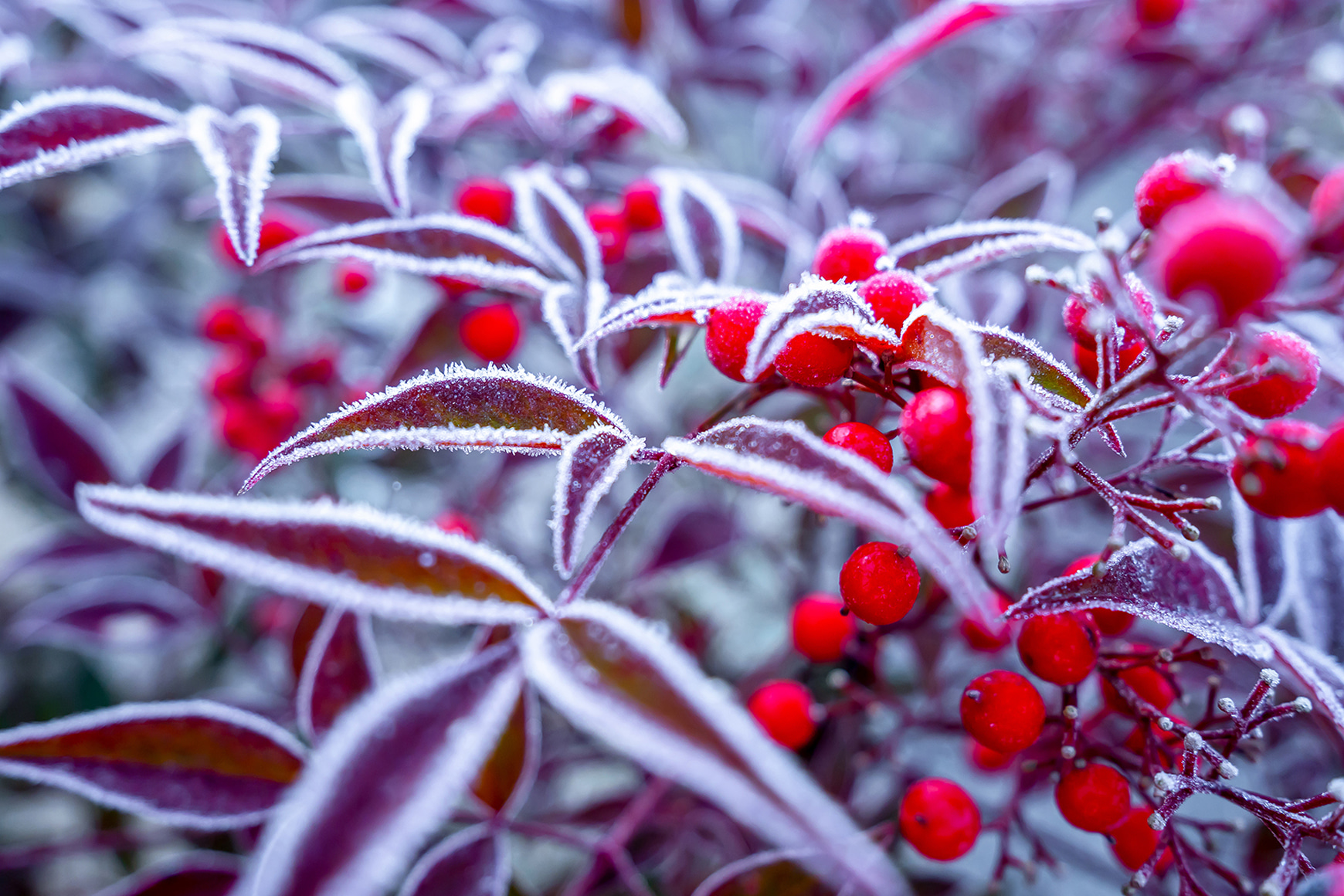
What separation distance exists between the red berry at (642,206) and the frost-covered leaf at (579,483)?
37cm

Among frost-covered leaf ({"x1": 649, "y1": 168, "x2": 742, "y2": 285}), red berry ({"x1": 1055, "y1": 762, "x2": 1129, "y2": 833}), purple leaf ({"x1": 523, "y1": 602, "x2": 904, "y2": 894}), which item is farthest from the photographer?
frost-covered leaf ({"x1": 649, "y1": 168, "x2": 742, "y2": 285})

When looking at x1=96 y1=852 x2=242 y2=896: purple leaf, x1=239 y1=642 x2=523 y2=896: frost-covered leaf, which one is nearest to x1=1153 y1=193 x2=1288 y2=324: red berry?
x1=239 y1=642 x2=523 y2=896: frost-covered leaf

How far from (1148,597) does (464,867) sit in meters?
0.46

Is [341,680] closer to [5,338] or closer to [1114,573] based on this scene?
[1114,573]

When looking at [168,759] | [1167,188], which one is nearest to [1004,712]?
[1167,188]

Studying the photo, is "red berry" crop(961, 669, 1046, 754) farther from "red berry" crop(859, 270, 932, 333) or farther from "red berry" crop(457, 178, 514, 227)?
"red berry" crop(457, 178, 514, 227)

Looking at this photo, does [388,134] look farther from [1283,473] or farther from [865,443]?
[1283,473]

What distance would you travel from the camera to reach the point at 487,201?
70 cm

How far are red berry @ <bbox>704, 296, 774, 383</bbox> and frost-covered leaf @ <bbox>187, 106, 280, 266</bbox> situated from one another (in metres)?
0.27

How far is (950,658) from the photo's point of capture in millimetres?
1147

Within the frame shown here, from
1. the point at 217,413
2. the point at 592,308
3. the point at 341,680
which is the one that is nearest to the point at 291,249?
the point at 592,308

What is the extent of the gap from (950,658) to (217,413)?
102 cm

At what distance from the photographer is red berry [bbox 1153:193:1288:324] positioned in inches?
11.2

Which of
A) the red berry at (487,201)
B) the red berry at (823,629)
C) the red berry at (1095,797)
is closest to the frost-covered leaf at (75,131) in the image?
the red berry at (487,201)
